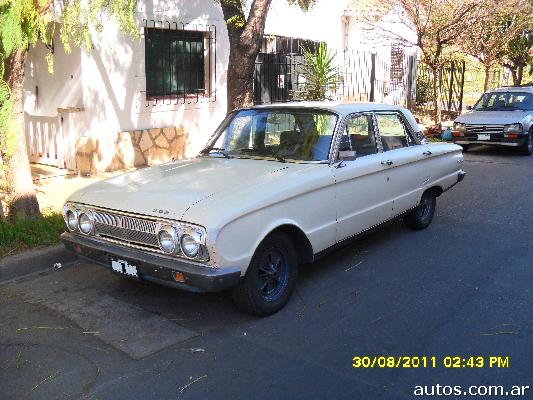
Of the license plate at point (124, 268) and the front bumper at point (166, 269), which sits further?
the license plate at point (124, 268)

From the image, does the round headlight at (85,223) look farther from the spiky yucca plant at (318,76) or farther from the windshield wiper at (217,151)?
the spiky yucca plant at (318,76)

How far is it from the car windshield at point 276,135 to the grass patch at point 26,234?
1812mm

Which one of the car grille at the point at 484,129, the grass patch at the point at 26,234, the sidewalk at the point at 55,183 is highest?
the car grille at the point at 484,129

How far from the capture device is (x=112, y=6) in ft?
20.2

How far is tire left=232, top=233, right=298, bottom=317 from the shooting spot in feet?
14.4

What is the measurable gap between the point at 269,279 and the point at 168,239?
911 millimetres

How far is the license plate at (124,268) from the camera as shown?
434 centimetres

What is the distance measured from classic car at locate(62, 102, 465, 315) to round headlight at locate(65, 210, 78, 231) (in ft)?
0.12

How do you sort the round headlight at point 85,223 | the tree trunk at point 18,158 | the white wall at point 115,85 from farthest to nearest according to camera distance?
the white wall at point 115,85, the tree trunk at point 18,158, the round headlight at point 85,223

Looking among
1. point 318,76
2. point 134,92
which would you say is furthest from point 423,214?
point 318,76

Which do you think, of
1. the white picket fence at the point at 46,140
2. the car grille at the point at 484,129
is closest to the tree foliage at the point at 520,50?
the car grille at the point at 484,129

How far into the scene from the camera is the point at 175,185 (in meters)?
4.64

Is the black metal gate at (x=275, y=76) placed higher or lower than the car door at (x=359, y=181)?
higher

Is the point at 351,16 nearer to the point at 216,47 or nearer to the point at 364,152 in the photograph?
the point at 216,47
